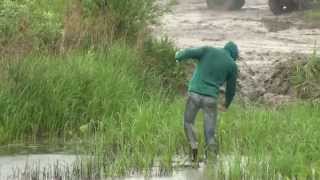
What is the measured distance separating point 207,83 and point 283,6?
60.4 ft

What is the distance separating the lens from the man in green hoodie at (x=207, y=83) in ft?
37.5

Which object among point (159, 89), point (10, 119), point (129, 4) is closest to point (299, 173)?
point (10, 119)

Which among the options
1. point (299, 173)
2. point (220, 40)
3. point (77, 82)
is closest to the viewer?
point (299, 173)

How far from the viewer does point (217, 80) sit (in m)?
11.5

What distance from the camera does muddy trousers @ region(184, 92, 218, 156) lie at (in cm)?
1149

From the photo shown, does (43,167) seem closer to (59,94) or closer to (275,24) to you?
(59,94)

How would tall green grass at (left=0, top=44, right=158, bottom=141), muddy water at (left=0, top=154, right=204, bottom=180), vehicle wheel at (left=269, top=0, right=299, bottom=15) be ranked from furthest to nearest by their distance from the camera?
vehicle wheel at (left=269, top=0, right=299, bottom=15) < tall green grass at (left=0, top=44, right=158, bottom=141) < muddy water at (left=0, top=154, right=204, bottom=180)

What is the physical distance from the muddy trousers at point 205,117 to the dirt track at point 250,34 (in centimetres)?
556

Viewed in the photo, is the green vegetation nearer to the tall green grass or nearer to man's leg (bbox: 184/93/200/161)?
the tall green grass

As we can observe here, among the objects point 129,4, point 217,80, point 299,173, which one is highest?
point 129,4

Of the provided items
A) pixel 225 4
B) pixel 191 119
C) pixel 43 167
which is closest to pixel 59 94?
pixel 43 167

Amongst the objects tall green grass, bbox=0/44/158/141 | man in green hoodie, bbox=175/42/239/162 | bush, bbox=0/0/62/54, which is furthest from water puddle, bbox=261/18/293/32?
man in green hoodie, bbox=175/42/239/162

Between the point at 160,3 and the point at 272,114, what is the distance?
23.6 ft

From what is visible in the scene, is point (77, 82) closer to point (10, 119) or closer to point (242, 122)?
point (10, 119)
